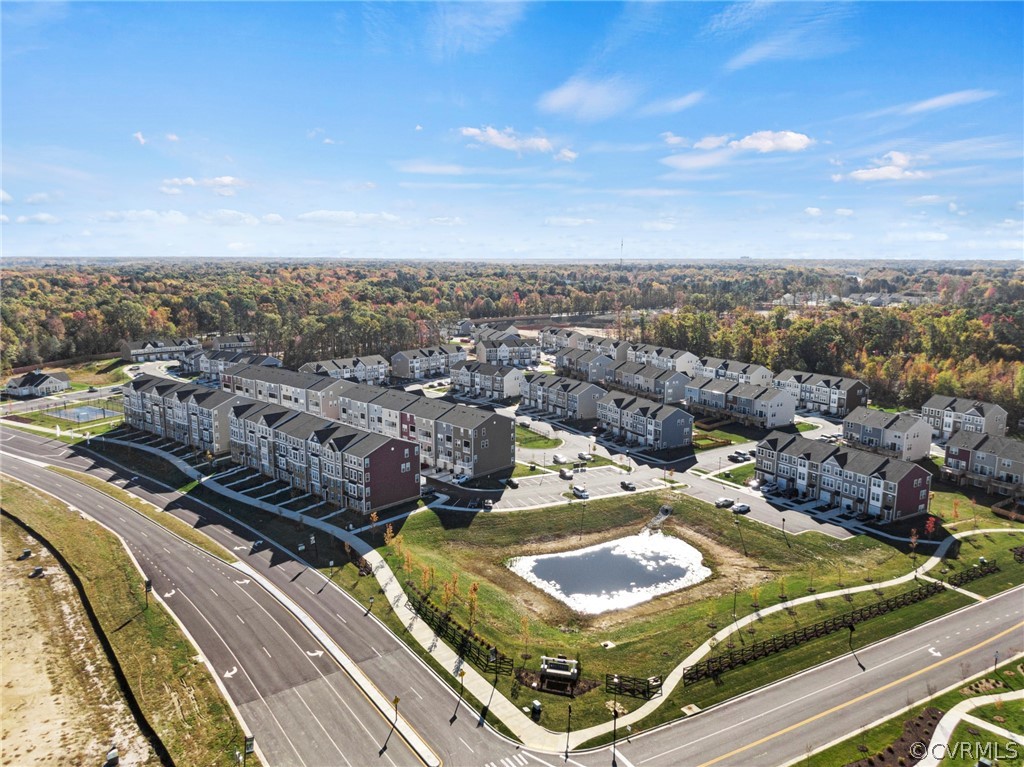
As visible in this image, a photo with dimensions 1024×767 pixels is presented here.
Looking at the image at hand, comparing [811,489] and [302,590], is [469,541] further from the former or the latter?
[811,489]

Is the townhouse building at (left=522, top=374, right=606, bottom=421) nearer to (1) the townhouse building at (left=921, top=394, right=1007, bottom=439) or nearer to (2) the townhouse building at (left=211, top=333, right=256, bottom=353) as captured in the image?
(1) the townhouse building at (left=921, top=394, right=1007, bottom=439)

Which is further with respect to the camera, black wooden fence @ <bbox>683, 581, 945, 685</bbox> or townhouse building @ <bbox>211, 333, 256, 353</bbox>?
townhouse building @ <bbox>211, 333, 256, 353</bbox>

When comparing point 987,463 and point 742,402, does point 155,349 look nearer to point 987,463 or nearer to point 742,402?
point 742,402

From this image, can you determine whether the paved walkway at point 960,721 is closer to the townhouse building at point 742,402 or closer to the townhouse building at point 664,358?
the townhouse building at point 742,402

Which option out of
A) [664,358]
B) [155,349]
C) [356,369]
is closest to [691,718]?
[664,358]

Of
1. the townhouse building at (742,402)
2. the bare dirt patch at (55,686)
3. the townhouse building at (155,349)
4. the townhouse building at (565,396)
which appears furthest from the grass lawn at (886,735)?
the townhouse building at (155,349)

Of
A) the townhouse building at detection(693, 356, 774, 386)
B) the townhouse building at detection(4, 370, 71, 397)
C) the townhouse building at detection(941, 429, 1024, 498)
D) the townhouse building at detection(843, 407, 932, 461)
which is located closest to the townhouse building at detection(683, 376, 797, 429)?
the townhouse building at detection(693, 356, 774, 386)
